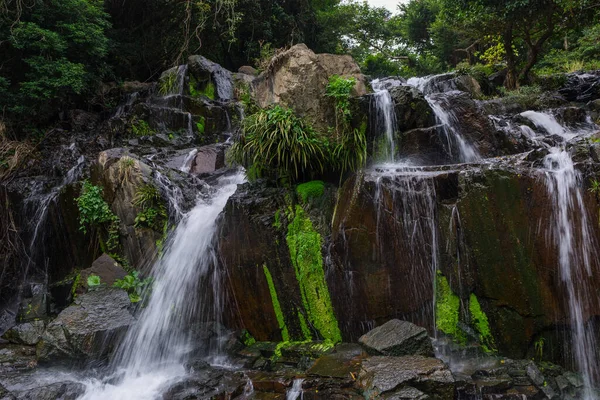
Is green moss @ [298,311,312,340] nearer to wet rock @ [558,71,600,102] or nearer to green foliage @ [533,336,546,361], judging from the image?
green foliage @ [533,336,546,361]

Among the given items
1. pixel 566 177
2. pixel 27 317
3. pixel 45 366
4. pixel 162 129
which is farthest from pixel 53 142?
pixel 566 177

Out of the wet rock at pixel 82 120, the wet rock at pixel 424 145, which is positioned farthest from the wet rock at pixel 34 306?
the wet rock at pixel 424 145

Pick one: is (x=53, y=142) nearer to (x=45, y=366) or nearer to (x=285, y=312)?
(x=45, y=366)

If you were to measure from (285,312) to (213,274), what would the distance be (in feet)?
4.65

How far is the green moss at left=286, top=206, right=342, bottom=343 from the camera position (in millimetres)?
6160

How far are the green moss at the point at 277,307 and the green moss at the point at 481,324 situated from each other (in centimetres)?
261

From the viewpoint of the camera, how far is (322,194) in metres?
6.93

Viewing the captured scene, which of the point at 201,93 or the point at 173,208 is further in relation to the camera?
the point at 201,93

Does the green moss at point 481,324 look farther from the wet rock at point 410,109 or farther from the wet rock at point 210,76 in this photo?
the wet rock at point 210,76

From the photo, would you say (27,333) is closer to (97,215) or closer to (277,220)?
(97,215)

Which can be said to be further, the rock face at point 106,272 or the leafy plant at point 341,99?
the rock face at point 106,272

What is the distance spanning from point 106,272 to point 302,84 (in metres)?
4.88

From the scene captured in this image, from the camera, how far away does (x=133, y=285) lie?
7.60 metres

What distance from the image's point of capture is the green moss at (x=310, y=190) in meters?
6.91
